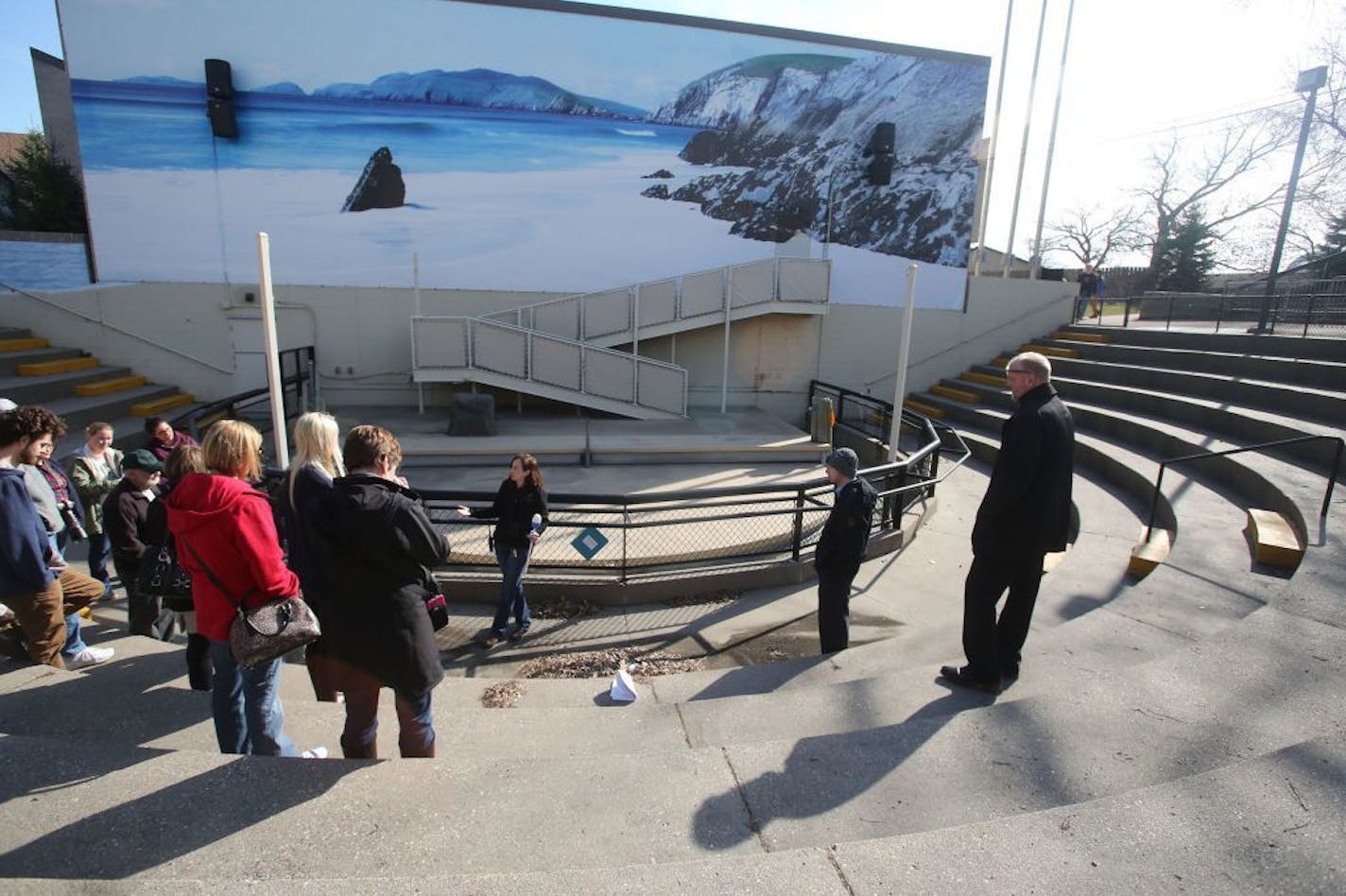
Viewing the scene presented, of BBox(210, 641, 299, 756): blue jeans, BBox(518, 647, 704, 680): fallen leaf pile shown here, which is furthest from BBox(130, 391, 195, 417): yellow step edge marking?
BBox(210, 641, 299, 756): blue jeans

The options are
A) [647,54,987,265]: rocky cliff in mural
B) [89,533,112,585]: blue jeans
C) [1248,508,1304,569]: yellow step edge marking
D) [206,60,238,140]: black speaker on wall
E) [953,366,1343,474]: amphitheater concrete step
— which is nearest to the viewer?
[1248,508,1304,569]: yellow step edge marking

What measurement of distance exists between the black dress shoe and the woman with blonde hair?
3.05 metres

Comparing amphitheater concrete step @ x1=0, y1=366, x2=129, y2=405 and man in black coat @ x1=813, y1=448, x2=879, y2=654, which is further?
amphitheater concrete step @ x1=0, y1=366, x2=129, y2=405

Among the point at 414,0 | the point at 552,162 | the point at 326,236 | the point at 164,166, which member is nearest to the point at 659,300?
the point at 552,162

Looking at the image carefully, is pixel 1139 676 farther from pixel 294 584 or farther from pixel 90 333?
pixel 90 333

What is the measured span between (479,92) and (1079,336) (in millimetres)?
14910

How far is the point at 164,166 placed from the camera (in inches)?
518

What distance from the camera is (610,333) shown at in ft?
45.5

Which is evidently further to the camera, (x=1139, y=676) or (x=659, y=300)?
(x=659, y=300)

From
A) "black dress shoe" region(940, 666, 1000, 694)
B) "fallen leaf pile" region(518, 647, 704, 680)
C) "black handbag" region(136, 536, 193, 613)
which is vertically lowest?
"fallen leaf pile" region(518, 647, 704, 680)

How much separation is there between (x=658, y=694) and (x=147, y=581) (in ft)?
9.31

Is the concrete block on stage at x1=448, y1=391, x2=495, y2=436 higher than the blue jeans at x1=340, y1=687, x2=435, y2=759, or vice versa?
the blue jeans at x1=340, y1=687, x2=435, y2=759

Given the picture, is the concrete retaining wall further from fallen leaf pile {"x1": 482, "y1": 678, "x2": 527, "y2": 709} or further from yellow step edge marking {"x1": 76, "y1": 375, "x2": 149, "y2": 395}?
fallen leaf pile {"x1": 482, "y1": 678, "x2": 527, "y2": 709}

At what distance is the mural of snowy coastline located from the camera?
42.8ft
